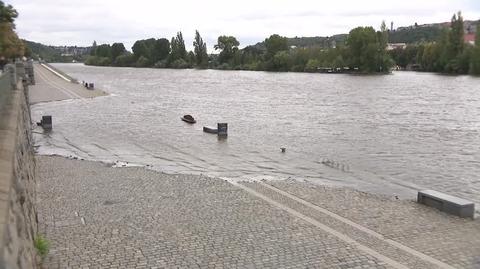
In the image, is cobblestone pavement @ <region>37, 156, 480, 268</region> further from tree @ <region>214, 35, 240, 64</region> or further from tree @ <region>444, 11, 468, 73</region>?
tree @ <region>214, 35, 240, 64</region>

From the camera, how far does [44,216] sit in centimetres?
1179

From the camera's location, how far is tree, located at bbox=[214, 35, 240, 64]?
169 metres

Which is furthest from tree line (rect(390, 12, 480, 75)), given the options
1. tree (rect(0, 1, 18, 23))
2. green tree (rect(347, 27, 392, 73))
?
tree (rect(0, 1, 18, 23))

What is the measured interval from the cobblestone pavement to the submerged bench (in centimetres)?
31

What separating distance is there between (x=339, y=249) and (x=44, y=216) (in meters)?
6.66

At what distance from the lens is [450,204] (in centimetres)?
1327

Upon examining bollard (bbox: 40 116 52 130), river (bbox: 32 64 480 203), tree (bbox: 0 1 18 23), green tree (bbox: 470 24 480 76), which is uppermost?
tree (bbox: 0 1 18 23)

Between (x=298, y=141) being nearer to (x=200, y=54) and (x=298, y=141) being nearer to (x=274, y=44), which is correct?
(x=274, y=44)

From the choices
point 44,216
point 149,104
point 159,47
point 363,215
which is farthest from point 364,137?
point 159,47

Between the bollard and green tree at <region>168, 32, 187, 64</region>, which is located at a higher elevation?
green tree at <region>168, 32, 187, 64</region>

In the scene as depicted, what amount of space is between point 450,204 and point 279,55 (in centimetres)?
13629

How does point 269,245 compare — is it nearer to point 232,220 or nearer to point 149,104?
point 232,220

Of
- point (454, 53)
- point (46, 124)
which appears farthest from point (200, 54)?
point (46, 124)

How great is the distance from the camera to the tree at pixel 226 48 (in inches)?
6658
